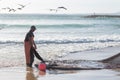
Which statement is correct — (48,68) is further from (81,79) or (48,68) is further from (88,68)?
(81,79)

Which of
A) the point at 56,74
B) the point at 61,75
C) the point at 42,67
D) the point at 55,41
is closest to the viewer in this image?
the point at 61,75

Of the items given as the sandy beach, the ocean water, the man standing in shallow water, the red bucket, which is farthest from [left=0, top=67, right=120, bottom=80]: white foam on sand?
the ocean water

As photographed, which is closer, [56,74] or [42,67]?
[56,74]

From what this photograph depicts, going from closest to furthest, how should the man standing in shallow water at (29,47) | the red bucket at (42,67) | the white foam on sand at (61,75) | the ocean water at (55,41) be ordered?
the white foam on sand at (61,75), the red bucket at (42,67), the man standing in shallow water at (29,47), the ocean water at (55,41)

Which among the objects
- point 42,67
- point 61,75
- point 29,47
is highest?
point 29,47

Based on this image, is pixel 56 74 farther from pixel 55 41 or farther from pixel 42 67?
pixel 55 41

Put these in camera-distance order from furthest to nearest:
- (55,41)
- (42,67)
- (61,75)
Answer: (55,41) < (42,67) < (61,75)

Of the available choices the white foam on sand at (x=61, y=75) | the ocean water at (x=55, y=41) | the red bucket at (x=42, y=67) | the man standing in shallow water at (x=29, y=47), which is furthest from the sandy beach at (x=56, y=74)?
the ocean water at (x=55, y=41)

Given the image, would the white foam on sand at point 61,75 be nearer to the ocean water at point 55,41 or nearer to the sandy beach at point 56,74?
the sandy beach at point 56,74

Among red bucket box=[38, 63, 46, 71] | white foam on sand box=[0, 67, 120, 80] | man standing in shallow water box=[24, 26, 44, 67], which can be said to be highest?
man standing in shallow water box=[24, 26, 44, 67]

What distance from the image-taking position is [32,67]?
15617 millimetres

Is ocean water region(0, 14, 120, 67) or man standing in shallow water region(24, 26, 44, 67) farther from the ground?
man standing in shallow water region(24, 26, 44, 67)

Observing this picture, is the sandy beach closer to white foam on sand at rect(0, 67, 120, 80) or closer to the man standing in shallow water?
white foam on sand at rect(0, 67, 120, 80)

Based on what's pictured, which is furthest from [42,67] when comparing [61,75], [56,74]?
[61,75]
